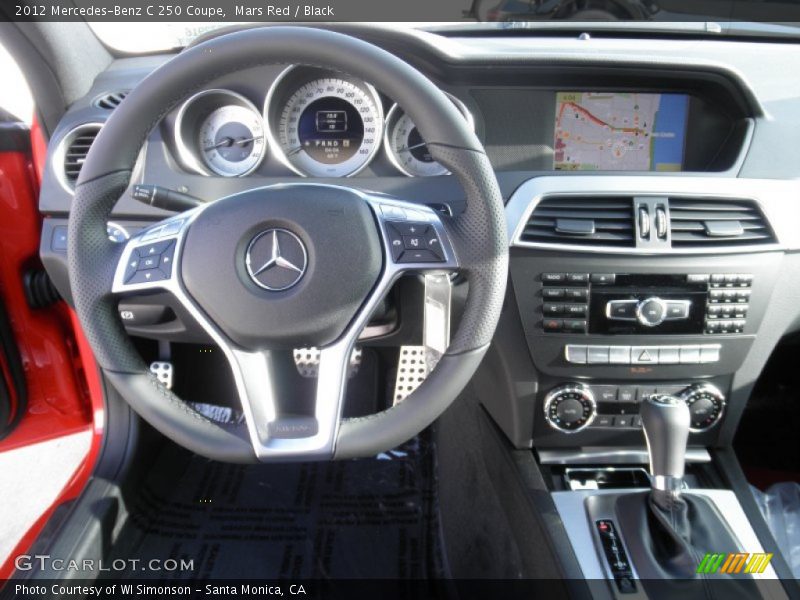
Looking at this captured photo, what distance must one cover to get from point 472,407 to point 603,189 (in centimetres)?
74

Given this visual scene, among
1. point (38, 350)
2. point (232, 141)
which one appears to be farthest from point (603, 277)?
point (38, 350)

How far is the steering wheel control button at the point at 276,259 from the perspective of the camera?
1.05m

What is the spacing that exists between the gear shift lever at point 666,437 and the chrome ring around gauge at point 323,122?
81cm

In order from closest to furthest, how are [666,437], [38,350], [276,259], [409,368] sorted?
[276,259] → [666,437] → [409,368] → [38,350]

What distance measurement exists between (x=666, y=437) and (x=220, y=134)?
3.85 ft

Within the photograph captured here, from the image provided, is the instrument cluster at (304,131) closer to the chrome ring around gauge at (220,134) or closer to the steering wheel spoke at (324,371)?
the chrome ring around gauge at (220,134)

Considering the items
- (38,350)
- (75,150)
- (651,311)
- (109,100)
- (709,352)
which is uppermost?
(109,100)

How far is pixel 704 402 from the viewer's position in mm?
1545

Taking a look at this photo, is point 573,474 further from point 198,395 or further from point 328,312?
point 198,395

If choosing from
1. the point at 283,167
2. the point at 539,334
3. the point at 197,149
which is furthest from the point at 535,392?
the point at 197,149

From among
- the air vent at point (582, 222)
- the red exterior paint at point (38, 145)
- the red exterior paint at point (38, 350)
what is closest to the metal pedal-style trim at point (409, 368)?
the air vent at point (582, 222)

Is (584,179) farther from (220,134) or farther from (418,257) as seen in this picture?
(220,134)

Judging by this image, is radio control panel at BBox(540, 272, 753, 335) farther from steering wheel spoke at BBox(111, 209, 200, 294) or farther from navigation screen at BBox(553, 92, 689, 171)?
steering wheel spoke at BBox(111, 209, 200, 294)

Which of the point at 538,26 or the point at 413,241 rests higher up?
the point at 538,26
